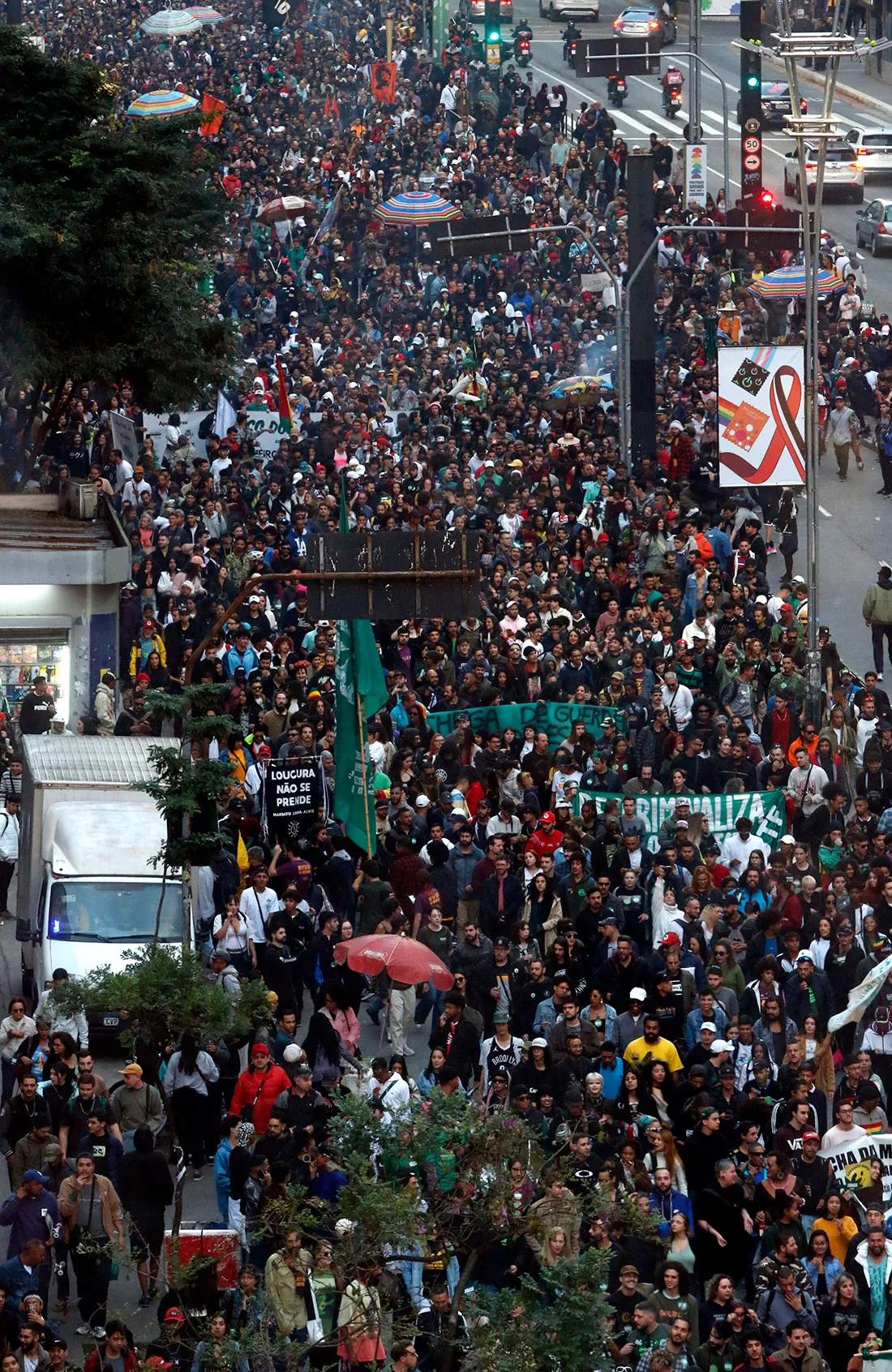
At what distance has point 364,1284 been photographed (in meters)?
13.3

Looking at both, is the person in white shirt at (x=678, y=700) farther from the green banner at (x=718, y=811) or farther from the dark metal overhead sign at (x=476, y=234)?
the dark metal overhead sign at (x=476, y=234)

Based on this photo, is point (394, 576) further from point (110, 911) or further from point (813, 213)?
point (813, 213)

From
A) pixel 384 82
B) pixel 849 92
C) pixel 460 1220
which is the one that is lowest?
pixel 460 1220

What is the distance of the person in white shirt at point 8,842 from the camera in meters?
25.0

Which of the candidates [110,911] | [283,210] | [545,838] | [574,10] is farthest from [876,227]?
[110,911]

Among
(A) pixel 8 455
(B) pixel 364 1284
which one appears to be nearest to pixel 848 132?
(A) pixel 8 455

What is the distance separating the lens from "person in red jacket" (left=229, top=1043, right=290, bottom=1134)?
17.8 meters

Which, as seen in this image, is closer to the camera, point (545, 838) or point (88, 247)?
point (545, 838)

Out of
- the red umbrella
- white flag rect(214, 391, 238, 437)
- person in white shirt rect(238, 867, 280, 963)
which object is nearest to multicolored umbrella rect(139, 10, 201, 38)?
white flag rect(214, 391, 238, 437)

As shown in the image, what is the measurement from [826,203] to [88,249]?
28014 millimetres

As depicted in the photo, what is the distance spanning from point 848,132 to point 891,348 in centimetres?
2407

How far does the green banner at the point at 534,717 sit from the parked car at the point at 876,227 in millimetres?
32188

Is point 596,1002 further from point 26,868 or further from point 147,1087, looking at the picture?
point 26,868

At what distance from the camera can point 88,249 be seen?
37.6 metres
